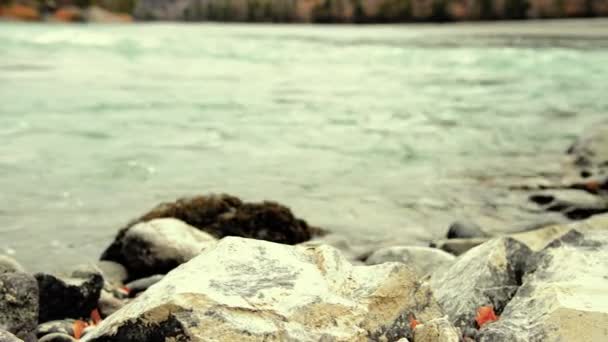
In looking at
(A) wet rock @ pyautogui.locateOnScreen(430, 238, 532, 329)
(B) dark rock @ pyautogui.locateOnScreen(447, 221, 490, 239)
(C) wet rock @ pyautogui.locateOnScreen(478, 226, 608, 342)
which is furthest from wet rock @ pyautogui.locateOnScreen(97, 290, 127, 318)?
(B) dark rock @ pyautogui.locateOnScreen(447, 221, 490, 239)

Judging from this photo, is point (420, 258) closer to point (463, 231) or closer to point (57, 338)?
point (463, 231)

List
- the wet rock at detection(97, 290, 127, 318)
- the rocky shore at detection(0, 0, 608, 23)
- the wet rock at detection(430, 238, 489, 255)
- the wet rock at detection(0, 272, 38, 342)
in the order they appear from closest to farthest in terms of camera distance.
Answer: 1. the wet rock at detection(0, 272, 38, 342)
2. the wet rock at detection(97, 290, 127, 318)
3. the wet rock at detection(430, 238, 489, 255)
4. the rocky shore at detection(0, 0, 608, 23)

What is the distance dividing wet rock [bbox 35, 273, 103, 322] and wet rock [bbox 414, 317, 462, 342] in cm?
208

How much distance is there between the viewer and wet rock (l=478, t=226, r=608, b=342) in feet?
9.17

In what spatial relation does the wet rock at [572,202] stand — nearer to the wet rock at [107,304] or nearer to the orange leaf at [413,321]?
the wet rock at [107,304]

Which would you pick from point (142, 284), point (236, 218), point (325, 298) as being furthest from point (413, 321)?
point (236, 218)

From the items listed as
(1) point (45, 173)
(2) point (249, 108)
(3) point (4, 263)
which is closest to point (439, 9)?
(2) point (249, 108)

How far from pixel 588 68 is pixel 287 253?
900 inches

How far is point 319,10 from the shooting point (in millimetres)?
92875

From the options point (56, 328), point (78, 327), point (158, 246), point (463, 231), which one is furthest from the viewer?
point (463, 231)

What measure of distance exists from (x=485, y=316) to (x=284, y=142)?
8.61 metres

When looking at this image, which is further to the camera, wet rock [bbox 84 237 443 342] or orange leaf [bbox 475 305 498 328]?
orange leaf [bbox 475 305 498 328]

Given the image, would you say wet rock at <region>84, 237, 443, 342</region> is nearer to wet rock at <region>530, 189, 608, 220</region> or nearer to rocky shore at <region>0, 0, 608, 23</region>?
wet rock at <region>530, 189, 608, 220</region>

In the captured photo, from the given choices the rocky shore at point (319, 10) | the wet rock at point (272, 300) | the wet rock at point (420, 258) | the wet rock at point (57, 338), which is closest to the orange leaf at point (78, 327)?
the wet rock at point (57, 338)
